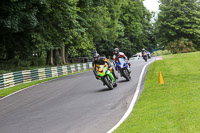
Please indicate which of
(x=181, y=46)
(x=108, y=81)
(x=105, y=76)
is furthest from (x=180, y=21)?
(x=105, y=76)

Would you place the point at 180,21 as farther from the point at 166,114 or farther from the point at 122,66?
the point at 166,114

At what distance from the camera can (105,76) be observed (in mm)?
14289

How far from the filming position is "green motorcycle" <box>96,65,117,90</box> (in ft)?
46.3

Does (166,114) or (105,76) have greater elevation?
(105,76)

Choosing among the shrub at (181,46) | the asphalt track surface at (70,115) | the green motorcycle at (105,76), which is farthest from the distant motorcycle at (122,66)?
the shrub at (181,46)

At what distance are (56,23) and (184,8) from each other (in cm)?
4590

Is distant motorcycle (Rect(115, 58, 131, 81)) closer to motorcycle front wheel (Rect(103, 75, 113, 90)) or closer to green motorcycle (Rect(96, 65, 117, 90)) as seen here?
green motorcycle (Rect(96, 65, 117, 90))

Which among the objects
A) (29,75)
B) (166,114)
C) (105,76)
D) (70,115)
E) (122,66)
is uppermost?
(122,66)

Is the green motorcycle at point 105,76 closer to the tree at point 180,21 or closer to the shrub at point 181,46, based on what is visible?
the shrub at point 181,46

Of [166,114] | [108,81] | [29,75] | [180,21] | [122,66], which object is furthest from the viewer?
[180,21]

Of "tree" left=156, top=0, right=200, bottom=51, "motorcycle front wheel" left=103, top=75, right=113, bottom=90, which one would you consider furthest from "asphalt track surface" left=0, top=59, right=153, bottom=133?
"tree" left=156, top=0, right=200, bottom=51

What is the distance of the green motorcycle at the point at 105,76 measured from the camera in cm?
1412

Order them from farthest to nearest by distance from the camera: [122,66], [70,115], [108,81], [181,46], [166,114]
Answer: [181,46] < [122,66] < [108,81] < [70,115] < [166,114]

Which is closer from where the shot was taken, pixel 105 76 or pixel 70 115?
pixel 70 115
